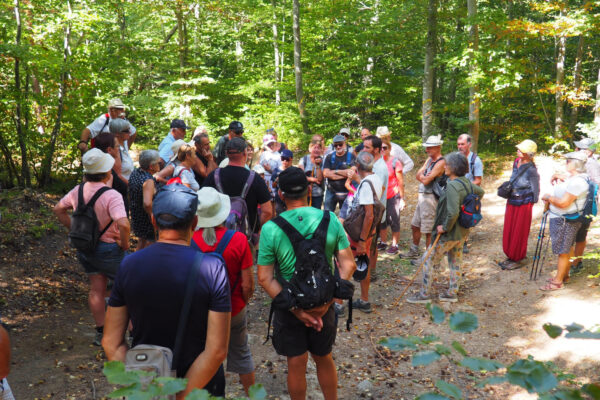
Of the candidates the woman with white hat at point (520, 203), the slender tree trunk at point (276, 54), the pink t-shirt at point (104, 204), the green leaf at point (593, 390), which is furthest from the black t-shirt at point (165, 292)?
the slender tree trunk at point (276, 54)

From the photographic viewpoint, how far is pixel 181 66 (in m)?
18.1

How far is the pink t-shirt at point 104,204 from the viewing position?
432 centimetres

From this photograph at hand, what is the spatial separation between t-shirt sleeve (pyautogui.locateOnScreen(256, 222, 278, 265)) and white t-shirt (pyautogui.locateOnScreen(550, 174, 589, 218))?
15.8ft

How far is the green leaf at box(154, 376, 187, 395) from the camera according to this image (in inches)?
52.4

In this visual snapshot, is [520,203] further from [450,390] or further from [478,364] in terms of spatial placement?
[450,390]

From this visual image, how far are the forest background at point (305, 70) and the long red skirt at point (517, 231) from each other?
3619 millimetres

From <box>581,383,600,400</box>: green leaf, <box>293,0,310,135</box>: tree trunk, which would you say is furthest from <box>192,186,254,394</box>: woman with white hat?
<box>293,0,310,135</box>: tree trunk

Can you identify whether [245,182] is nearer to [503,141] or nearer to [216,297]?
[216,297]

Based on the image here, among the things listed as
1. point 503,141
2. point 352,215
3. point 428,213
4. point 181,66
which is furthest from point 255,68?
point 352,215

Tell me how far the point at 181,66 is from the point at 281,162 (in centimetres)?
1174

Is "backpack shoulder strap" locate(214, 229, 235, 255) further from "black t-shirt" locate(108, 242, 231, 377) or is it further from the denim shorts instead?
the denim shorts

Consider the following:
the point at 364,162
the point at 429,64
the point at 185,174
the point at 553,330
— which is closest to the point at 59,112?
the point at 185,174

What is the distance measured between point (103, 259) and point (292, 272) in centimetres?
226

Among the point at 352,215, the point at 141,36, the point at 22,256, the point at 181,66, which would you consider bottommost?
the point at 22,256
